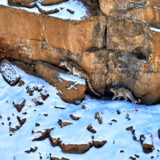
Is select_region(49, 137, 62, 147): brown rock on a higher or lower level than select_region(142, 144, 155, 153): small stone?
lower

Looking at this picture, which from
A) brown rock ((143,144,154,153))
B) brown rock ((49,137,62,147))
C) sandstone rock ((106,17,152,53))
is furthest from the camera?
sandstone rock ((106,17,152,53))

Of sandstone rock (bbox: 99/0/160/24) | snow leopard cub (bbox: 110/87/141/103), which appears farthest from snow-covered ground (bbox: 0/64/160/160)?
sandstone rock (bbox: 99/0/160/24)

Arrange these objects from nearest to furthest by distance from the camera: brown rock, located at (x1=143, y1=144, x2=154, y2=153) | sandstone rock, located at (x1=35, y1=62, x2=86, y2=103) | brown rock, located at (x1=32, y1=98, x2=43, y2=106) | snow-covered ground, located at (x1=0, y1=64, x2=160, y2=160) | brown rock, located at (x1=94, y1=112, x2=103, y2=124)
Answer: brown rock, located at (x1=143, y1=144, x2=154, y2=153) → snow-covered ground, located at (x1=0, y1=64, x2=160, y2=160) → brown rock, located at (x1=94, y1=112, x2=103, y2=124) → brown rock, located at (x1=32, y1=98, x2=43, y2=106) → sandstone rock, located at (x1=35, y1=62, x2=86, y2=103)

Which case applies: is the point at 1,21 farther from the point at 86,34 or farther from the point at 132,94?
the point at 132,94

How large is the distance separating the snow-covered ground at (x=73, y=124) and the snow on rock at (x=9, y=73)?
249mm

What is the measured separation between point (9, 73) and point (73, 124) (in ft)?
14.5

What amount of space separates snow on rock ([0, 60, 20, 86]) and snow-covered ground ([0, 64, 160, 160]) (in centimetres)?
25

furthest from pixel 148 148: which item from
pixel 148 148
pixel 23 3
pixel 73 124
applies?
pixel 23 3

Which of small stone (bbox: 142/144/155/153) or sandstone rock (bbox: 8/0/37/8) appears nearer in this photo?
small stone (bbox: 142/144/155/153)

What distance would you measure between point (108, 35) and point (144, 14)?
1.94m

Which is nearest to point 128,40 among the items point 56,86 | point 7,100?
point 56,86

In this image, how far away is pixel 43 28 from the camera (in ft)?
42.2

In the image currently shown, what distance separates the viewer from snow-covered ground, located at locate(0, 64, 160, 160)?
10.4 metres

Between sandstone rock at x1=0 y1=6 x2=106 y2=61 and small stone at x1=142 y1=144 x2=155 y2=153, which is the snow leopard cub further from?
small stone at x1=142 y1=144 x2=155 y2=153
